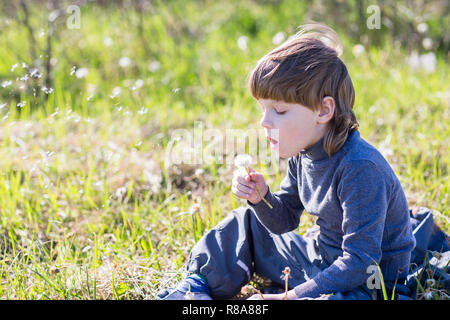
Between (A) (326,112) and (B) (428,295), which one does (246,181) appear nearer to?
(A) (326,112)

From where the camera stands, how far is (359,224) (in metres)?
1.42

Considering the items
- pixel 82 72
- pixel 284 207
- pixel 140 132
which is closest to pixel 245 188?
pixel 284 207

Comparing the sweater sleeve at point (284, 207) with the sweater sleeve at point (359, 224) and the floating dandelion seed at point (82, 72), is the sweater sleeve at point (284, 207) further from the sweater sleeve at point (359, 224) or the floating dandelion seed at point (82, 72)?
the floating dandelion seed at point (82, 72)

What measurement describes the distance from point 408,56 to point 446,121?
1.07 metres

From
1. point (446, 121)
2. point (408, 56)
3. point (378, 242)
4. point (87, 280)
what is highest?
point (408, 56)

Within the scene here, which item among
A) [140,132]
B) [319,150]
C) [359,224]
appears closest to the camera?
[359,224]

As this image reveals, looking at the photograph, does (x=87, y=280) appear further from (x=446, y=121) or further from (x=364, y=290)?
(x=446, y=121)

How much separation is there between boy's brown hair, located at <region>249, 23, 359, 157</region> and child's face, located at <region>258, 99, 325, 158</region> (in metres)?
0.02

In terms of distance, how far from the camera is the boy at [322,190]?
1.43 meters

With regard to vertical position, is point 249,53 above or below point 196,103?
above

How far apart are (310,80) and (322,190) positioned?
35cm

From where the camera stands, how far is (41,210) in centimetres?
239

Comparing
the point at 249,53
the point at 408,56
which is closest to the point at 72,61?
the point at 249,53

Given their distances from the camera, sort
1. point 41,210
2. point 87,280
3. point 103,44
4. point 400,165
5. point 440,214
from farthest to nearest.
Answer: point 103,44, point 400,165, point 41,210, point 440,214, point 87,280
